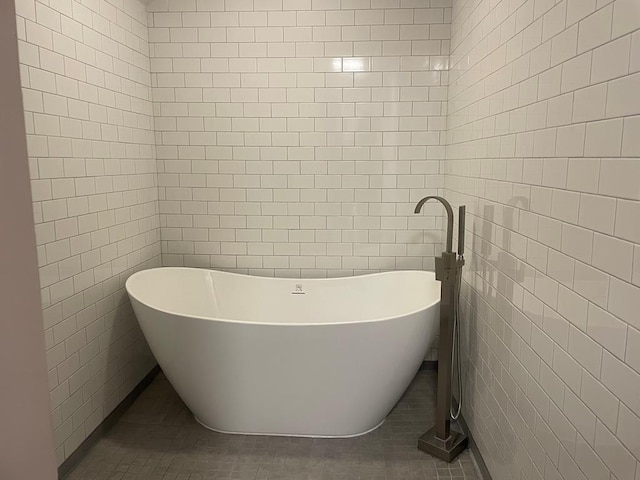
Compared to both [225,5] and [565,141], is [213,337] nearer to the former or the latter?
[565,141]

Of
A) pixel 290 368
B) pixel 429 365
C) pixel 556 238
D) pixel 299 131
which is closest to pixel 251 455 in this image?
pixel 290 368

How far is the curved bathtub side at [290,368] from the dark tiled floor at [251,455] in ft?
0.33

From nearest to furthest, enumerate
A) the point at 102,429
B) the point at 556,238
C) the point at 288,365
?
the point at 556,238, the point at 288,365, the point at 102,429

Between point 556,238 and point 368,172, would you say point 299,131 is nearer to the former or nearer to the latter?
point 368,172

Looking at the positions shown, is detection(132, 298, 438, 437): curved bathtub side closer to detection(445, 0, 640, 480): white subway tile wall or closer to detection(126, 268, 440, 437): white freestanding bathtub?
detection(126, 268, 440, 437): white freestanding bathtub

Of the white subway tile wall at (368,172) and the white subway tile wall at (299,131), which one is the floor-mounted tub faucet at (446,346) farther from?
the white subway tile wall at (299,131)

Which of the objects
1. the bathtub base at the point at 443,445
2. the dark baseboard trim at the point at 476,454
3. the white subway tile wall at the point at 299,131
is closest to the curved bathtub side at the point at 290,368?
the bathtub base at the point at 443,445

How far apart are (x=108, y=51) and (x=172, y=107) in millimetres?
633

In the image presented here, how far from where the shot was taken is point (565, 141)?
1422 mm

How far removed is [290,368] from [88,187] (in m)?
1.42

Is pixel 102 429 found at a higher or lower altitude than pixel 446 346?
lower

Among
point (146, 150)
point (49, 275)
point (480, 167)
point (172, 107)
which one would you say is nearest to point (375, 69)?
point (480, 167)

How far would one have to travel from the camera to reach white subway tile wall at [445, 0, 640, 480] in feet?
3.67

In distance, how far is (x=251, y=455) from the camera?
2469 millimetres
